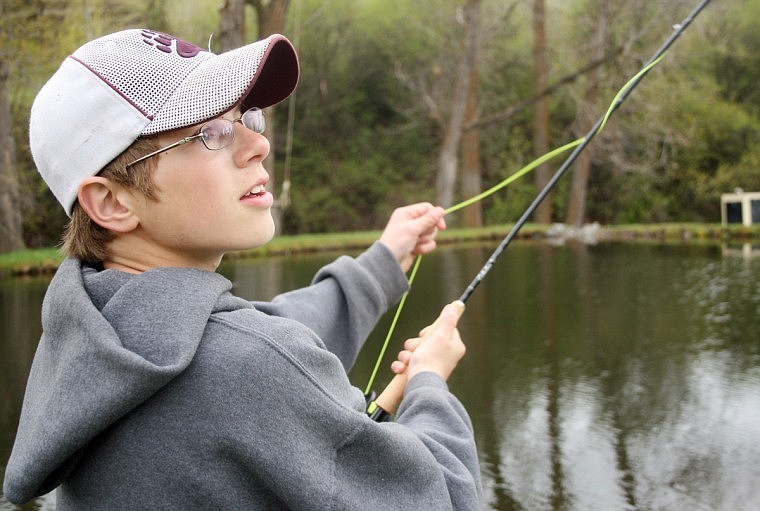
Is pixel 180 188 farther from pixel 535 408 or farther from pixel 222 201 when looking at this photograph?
pixel 535 408

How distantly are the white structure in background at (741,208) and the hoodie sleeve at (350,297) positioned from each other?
10855 mm

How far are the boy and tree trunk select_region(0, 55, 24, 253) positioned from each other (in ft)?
25.7

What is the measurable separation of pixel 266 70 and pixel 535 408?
1663 millimetres

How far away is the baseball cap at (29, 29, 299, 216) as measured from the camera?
2.72 ft

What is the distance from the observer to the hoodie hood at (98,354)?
0.73 metres

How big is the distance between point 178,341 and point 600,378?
6.89ft

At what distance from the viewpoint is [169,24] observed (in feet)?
41.5

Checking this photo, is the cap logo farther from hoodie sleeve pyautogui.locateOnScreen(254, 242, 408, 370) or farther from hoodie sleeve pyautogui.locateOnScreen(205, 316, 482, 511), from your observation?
hoodie sleeve pyautogui.locateOnScreen(254, 242, 408, 370)

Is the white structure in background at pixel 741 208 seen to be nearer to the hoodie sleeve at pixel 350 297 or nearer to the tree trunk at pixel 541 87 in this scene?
the tree trunk at pixel 541 87

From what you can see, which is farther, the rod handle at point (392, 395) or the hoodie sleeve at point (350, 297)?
the hoodie sleeve at point (350, 297)

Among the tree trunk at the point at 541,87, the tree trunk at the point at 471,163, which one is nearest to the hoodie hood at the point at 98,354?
the tree trunk at the point at 541,87

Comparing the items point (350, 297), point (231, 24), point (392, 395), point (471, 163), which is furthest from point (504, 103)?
point (392, 395)

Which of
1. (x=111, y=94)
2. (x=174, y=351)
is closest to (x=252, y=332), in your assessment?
(x=174, y=351)

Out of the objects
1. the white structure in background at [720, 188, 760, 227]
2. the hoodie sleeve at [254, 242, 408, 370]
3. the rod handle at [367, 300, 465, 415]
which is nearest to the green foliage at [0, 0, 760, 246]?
the white structure in background at [720, 188, 760, 227]
